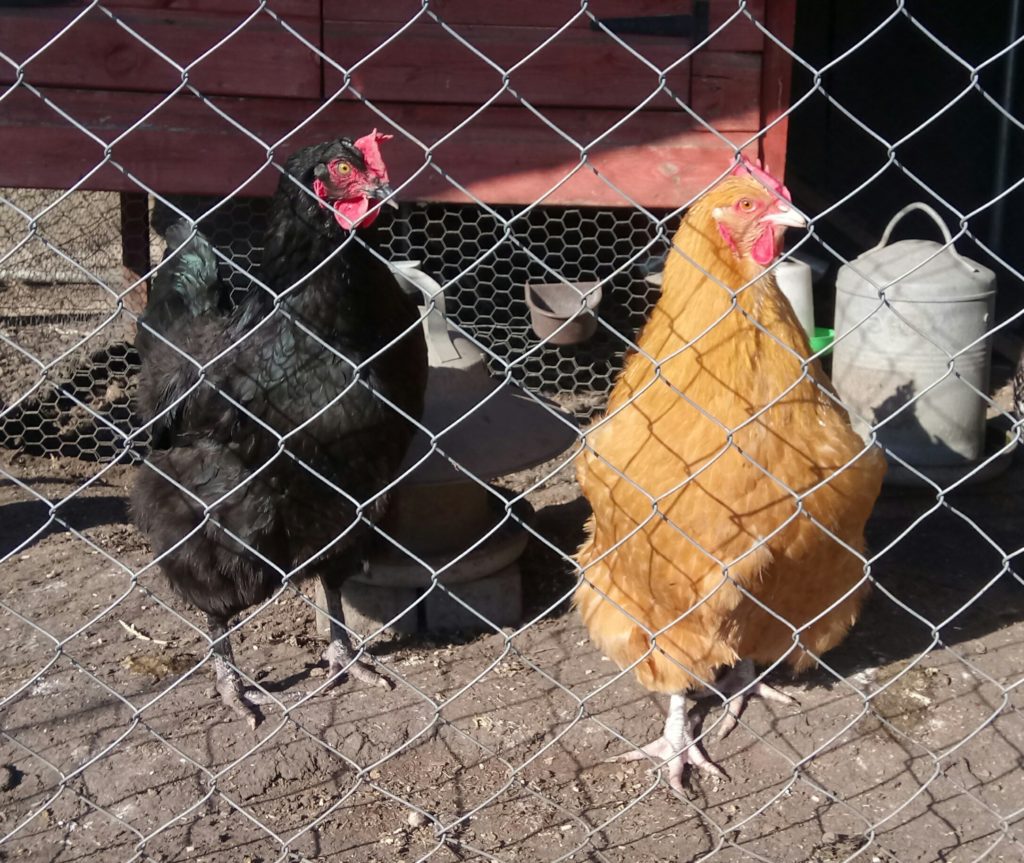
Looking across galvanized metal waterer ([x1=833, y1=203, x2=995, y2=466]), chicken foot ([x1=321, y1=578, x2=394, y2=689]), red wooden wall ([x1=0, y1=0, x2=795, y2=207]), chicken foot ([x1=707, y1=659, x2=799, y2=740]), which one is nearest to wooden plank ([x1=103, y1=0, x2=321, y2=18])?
red wooden wall ([x1=0, y1=0, x2=795, y2=207])

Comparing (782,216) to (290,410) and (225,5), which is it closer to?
(290,410)

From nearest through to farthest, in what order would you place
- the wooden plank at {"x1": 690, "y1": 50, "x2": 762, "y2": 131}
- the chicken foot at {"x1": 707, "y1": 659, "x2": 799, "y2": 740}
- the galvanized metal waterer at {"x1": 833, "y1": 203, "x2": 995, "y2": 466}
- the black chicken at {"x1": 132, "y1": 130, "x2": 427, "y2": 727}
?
1. the black chicken at {"x1": 132, "y1": 130, "x2": 427, "y2": 727}
2. the chicken foot at {"x1": 707, "y1": 659, "x2": 799, "y2": 740}
3. the wooden plank at {"x1": 690, "y1": 50, "x2": 762, "y2": 131}
4. the galvanized metal waterer at {"x1": 833, "y1": 203, "x2": 995, "y2": 466}

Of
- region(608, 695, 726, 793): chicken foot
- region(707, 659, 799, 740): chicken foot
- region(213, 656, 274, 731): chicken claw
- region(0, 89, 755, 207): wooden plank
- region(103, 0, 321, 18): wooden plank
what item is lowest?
region(213, 656, 274, 731): chicken claw

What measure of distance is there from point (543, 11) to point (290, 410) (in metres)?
2.06

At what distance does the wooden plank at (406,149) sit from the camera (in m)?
4.12

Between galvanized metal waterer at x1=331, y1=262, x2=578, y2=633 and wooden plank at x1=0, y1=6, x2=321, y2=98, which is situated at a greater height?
wooden plank at x1=0, y1=6, x2=321, y2=98

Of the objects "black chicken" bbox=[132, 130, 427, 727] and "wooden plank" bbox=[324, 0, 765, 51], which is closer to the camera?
"black chicken" bbox=[132, 130, 427, 727]

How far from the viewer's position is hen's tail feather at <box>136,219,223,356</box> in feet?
10.6

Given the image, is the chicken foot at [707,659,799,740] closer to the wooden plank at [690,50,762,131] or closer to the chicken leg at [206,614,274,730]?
the chicken leg at [206,614,274,730]

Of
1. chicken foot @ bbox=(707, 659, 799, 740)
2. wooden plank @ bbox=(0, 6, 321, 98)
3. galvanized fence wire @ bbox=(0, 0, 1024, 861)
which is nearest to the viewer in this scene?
galvanized fence wire @ bbox=(0, 0, 1024, 861)

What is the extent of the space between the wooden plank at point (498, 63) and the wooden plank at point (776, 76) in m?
0.31

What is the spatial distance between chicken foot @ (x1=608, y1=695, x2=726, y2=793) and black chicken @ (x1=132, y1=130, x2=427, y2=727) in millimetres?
945

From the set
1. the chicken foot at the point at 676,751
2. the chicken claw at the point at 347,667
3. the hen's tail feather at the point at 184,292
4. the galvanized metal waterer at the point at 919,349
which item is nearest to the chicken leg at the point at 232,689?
the chicken claw at the point at 347,667

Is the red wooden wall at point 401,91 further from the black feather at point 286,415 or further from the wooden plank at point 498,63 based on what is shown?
the black feather at point 286,415
